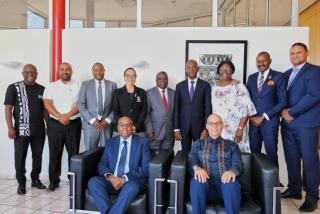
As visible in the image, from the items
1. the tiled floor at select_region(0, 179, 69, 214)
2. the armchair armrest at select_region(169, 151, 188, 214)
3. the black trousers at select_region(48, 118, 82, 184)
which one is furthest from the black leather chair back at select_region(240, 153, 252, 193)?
the black trousers at select_region(48, 118, 82, 184)

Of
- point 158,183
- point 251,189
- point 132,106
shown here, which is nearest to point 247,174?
point 251,189

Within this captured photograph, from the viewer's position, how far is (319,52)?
7.82 meters

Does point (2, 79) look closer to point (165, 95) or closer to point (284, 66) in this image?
point (165, 95)

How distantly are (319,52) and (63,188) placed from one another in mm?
6478

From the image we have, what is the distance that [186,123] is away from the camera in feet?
13.1

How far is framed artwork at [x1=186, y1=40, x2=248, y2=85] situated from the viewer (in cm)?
454

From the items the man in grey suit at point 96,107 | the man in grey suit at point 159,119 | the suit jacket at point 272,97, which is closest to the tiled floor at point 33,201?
the man in grey suit at point 96,107

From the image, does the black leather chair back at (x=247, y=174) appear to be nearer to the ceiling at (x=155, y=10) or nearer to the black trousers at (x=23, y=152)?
the ceiling at (x=155, y=10)

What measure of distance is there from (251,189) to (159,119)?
1440mm

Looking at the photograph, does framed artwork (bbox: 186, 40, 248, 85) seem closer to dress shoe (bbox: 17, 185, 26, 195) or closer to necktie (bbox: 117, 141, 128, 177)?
necktie (bbox: 117, 141, 128, 177)

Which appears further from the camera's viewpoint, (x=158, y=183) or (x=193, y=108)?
(x=193, y=108)

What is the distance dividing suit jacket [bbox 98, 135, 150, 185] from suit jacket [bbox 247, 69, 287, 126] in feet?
4.72

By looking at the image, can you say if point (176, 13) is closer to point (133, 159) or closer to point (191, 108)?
point (191, 108)

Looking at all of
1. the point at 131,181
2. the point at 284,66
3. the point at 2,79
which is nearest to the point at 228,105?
the point at 284,66
